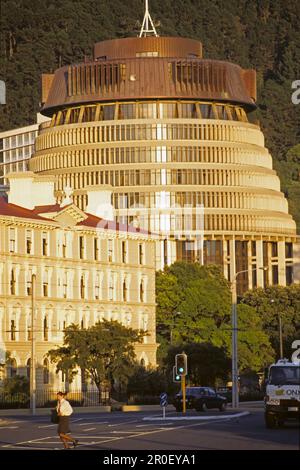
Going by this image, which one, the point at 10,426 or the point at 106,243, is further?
the point at 106,243

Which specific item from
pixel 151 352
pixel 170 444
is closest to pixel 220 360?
pixel 151 352

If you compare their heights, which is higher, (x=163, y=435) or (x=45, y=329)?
(x=45, y=329)

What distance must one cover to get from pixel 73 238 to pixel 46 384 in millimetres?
18742

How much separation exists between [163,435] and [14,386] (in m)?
73.0

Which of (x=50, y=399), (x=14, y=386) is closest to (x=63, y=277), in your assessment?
(x=50, y=399)

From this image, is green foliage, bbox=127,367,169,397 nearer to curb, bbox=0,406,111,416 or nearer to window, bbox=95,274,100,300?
curb, bbox=0,406,111,416

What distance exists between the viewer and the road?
70250 millimetres

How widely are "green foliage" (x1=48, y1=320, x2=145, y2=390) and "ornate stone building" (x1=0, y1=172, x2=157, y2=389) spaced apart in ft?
17.9

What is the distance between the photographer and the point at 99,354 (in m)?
161

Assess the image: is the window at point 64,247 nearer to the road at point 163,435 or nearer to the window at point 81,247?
the window at point 81,247

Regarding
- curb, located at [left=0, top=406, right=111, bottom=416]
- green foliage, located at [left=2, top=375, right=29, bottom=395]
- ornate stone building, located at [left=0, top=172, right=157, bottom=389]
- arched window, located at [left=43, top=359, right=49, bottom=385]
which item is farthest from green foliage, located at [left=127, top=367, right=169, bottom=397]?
curb, located at [left=0, top=406, right=111, bottom=416]

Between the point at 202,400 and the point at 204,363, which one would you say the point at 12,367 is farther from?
the point at 202,400

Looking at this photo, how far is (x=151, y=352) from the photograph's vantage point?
19000 centimetres

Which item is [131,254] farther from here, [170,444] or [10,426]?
[170,444]
